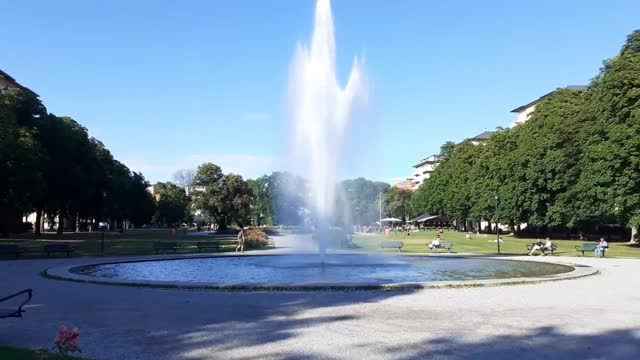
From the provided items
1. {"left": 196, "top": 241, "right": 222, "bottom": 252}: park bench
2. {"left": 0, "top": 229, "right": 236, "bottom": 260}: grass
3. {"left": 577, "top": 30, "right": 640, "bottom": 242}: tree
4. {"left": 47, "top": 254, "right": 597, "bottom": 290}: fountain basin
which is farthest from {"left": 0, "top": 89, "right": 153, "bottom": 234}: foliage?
{"left": 577, "top": 30, "right": 640, "bottom": 242}: tree

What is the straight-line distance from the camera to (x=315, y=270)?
2606cm

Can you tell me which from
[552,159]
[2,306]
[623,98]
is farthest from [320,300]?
[552,159]

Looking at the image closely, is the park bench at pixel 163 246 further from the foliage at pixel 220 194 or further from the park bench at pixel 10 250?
the foliage at pixel 220 194

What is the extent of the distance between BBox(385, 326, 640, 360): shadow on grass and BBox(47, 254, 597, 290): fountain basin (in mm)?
7539

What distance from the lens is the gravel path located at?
34.3ft

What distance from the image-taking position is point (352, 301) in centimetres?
1641

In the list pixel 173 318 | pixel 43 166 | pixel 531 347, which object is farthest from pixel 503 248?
pixel 43 166

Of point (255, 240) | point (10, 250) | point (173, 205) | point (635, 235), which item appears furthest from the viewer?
point (173, 205)

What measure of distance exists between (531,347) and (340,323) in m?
4.02

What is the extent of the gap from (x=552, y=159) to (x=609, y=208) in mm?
14859

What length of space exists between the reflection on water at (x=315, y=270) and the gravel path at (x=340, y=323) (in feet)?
11.7

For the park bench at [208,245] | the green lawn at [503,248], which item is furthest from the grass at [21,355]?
the green lawn at [503,248]

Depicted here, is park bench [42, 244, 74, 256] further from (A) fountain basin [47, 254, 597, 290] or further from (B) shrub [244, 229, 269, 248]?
(B) shrub [244, 229, 269, 248]

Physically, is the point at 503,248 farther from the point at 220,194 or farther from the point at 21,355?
the point at 220,194
